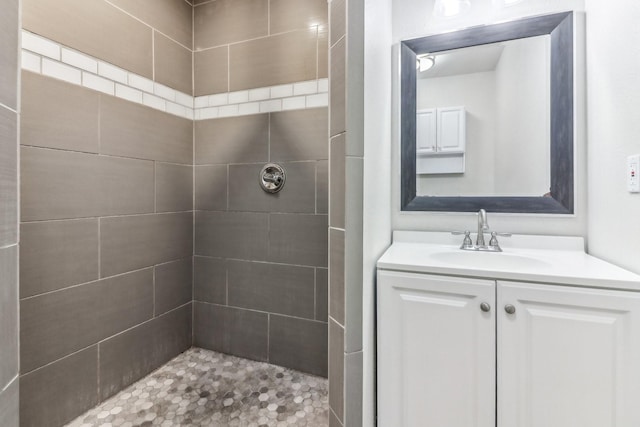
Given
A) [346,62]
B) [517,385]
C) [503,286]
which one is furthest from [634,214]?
[346,62]

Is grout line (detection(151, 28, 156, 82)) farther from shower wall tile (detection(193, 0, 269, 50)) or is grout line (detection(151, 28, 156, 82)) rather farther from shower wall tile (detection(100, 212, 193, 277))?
shower wall tile (detection(100, 212, 193, 277))

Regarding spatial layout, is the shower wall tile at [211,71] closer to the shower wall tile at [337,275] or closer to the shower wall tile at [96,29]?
the shower wall tile at [96,29]

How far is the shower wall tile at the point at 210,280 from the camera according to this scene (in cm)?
196

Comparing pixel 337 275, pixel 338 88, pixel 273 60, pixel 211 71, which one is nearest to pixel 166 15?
pixel 211 71

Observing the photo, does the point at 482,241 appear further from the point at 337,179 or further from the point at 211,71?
the point at 211,71

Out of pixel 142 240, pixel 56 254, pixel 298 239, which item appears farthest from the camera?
pixel 298 239

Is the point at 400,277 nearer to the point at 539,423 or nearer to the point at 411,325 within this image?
the point at 411,325

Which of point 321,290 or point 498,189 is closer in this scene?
point 498,189

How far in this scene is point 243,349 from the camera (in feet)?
6.29

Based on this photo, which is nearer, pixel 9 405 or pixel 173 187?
pixel 9 405

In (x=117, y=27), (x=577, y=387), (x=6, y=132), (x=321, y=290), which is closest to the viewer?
(x=6, y=132)

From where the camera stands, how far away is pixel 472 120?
5.21 feet

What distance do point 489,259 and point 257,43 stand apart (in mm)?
1718

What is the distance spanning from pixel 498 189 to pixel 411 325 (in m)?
0.88
